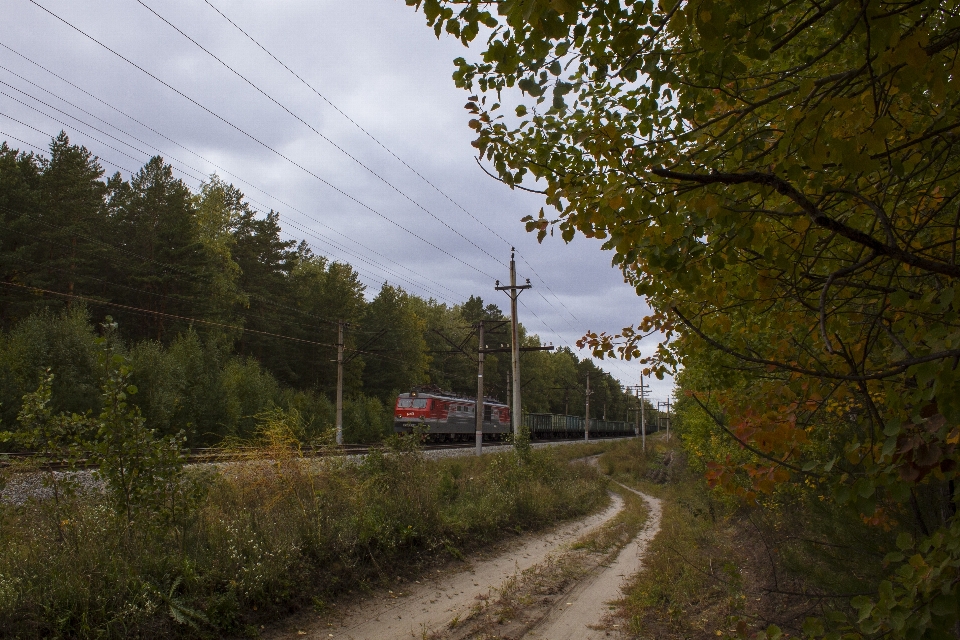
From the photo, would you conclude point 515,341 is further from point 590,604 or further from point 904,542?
point 904,542

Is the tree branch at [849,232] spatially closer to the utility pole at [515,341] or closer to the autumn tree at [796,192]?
the autumn tree at [796,192]

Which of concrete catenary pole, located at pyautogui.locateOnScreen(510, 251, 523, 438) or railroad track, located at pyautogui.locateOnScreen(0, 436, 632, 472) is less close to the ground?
concrete catenary pole, located at pyautogui.locateOnScreen(510, 251, 523, 438)

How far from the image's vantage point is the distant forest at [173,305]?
862 inches

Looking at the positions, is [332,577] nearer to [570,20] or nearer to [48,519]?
[48,519]

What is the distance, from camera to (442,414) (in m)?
33.7

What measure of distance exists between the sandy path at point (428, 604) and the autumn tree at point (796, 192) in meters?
4.22

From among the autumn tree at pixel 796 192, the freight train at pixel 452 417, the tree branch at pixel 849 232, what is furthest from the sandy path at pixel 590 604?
the freight train at pixel 452 417

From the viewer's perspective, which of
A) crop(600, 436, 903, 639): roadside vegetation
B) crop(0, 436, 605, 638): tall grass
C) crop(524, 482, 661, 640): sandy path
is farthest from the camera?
crop(524, 482, 661, 640): sandy path

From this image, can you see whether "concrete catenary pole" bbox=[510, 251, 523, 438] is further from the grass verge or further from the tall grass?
the tall grass

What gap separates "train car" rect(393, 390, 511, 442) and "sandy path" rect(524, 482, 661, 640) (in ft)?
63.0

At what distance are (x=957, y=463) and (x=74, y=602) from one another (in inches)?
227

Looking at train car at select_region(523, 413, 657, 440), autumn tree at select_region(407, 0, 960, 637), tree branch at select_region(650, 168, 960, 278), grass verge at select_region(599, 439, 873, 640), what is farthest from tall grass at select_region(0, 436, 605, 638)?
train car at select_region(523, 413, 657, 440)

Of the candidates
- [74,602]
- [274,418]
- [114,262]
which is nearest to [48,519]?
[74,602]

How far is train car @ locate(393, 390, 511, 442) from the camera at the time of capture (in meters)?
32.1
